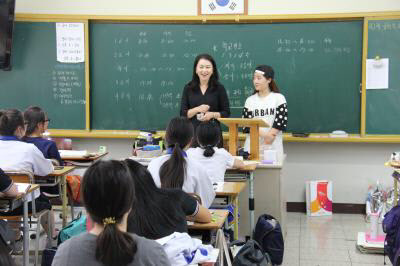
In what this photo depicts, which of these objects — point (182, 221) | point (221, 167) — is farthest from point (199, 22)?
point (182, 221)

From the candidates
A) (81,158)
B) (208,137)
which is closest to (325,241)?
(208,137)

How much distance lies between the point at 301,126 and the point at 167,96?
152 centimetres

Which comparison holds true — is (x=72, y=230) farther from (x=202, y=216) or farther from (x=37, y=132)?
(x=37, y=132)

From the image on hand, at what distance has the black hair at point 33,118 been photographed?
448cm

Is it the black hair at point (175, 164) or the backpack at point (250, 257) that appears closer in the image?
the black hair at point (175, 164)

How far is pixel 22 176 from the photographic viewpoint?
3.90 metres

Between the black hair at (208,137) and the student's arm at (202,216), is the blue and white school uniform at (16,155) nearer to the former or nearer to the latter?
the black hair at (208,137)

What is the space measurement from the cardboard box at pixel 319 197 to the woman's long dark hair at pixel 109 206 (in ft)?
14.6

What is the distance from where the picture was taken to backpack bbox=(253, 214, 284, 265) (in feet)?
13.9

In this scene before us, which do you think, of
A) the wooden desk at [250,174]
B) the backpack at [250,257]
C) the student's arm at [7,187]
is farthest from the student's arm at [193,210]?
the wooden desk at [250,174]

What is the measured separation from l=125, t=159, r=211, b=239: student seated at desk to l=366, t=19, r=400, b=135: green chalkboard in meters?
3.74

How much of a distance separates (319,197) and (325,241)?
97cm

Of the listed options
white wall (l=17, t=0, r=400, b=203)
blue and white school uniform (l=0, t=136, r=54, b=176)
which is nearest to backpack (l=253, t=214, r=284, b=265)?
white wall (l=17, t=0, r=400, b=203)

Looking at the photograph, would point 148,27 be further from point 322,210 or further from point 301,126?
point 322,210
